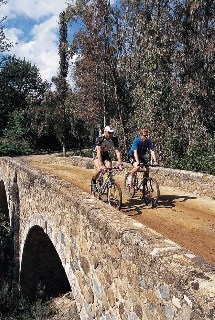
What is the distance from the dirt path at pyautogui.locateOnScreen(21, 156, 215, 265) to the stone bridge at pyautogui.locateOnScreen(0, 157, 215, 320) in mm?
1454

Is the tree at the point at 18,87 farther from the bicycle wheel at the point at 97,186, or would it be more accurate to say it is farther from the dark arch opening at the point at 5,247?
the bicycle wheel at the point at 97,186

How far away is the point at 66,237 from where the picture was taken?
6.85m

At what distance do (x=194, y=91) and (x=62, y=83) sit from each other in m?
13.1

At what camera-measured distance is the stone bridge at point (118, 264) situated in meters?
3.03

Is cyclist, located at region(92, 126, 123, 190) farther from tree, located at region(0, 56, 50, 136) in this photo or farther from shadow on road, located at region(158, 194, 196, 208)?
tree, located at region(0, 56, 50, 136)

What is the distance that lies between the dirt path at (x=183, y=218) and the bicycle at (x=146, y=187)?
7.8 inches

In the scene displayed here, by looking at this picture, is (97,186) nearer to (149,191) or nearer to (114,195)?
(114,195)

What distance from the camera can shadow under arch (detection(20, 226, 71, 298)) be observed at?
46.0 feet

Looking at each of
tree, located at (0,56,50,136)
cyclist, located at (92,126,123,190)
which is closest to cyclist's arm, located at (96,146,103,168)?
cyclist, located at (92,126,123,190)

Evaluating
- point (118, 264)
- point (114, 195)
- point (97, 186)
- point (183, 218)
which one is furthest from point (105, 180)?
point (118, 264)

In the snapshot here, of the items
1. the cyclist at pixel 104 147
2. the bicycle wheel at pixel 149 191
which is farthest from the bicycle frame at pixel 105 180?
the bicycle wheel at pixel 149 191

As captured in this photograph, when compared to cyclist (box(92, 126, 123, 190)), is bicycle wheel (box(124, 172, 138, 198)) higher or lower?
lower

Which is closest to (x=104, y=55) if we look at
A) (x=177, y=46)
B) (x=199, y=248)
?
(x=177, y=46)

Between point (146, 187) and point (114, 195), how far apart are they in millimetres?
1038
